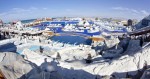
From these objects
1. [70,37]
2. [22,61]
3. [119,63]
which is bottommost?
[70,37]

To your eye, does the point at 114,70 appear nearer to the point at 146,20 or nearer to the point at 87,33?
the point at 146,20

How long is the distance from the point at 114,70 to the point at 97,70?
3.19 ft

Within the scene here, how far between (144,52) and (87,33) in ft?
115

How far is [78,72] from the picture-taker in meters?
11.6

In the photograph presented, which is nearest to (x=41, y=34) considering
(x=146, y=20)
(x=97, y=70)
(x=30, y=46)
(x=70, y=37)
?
(x=70, y=37)

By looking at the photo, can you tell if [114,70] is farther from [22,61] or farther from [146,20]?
[146,20]

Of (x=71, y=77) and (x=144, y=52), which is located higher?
(x=144, y=52)

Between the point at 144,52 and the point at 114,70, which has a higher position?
the point at 144,52

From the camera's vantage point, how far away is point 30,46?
28.0 metres

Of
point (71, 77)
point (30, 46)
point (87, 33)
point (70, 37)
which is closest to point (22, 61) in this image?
point (71, 77)

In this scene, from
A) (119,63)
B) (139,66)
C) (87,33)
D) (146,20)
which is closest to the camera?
(139,66)

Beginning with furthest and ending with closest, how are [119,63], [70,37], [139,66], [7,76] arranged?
1. [70,37]
2. [119,63]
3. [139,66]
4. [7,76]

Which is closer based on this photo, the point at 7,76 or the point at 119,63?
the point at 7,76

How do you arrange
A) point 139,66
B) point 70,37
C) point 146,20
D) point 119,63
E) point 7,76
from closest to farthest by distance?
1. point 7,76
2. point 139,66
3. point 119,63
4. point 146,20
5. point 70,37
